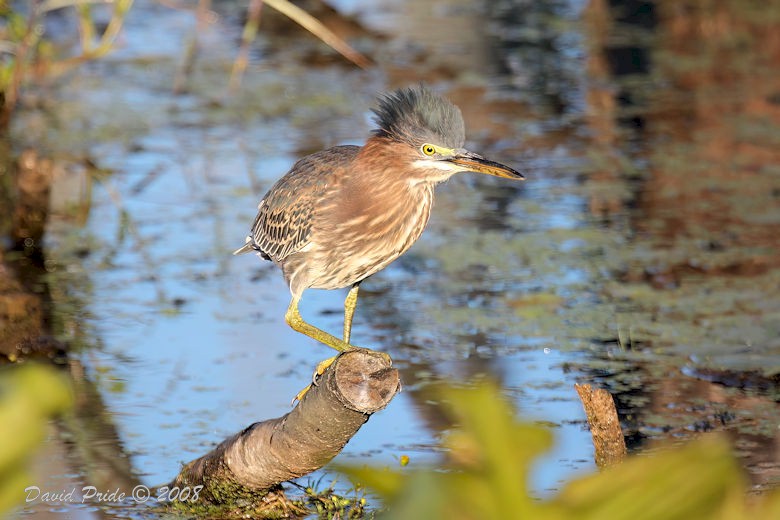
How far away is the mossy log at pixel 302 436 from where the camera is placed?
3.57 metres

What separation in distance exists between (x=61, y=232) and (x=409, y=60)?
5.22 m

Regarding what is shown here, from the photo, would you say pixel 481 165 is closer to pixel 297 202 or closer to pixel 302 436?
pixel 297 202

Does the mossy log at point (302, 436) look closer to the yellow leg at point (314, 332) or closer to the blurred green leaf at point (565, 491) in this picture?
the yellow leg at point (314, 332)

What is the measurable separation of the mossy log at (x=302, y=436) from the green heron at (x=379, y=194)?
349mm

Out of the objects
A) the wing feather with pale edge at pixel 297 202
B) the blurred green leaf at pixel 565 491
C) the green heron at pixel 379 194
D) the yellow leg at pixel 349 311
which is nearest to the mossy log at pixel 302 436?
the green heron at pixel 379 194

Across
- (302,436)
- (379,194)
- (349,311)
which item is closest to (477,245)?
(349,311)

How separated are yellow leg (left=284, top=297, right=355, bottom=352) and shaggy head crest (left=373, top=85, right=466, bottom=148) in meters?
0.74

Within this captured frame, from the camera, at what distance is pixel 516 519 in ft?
3.71

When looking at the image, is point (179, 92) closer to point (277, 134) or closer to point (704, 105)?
point (277, 134)

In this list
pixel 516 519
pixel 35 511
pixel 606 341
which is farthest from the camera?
pixel 606 341

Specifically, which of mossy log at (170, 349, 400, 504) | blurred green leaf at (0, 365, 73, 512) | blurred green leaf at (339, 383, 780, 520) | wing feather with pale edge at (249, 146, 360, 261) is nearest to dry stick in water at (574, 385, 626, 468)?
mossy log at (170, 349, 400, 504)

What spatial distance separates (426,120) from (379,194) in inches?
12.8

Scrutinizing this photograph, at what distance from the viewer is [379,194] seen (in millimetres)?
4379

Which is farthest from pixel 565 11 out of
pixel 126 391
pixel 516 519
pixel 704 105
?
pixel 516 519
